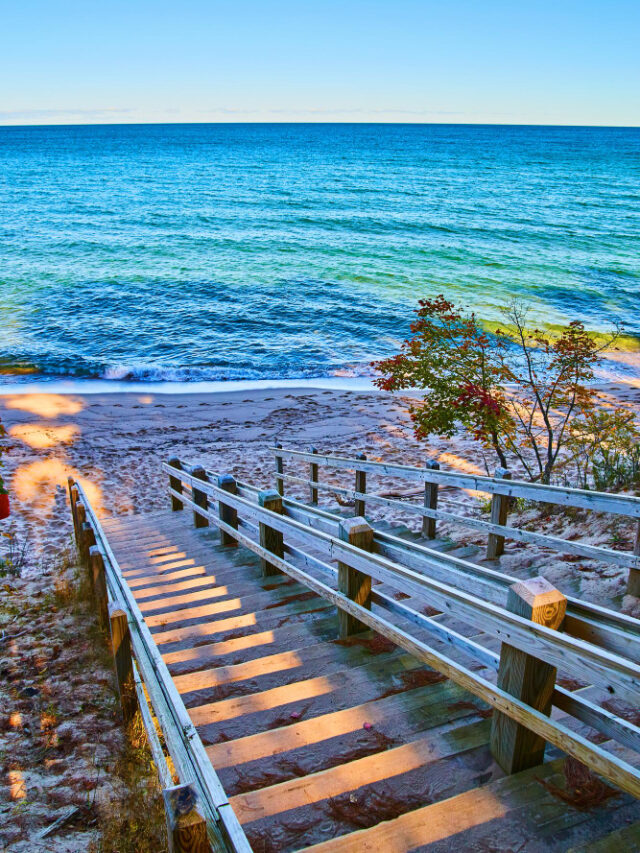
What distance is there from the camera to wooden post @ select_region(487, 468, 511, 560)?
5398 mm

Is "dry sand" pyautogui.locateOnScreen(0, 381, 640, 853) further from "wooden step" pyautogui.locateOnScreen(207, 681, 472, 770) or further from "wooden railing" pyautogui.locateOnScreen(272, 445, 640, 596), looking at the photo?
"wooden step" pyautogui.locateOnScreen(207, 681, 472, 770)

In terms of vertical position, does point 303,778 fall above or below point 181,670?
above

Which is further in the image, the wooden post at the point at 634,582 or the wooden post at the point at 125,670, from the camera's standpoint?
the wooden post at the point at 634,582

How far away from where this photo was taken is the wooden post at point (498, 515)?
5.40 meters

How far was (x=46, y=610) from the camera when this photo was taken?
6566mm

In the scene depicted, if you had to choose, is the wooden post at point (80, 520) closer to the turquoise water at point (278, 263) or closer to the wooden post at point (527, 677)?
the wooden post at point (527, 677)

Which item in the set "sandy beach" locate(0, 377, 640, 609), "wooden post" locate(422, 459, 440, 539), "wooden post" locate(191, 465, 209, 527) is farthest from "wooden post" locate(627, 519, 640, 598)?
"wooden post" locate(191, 465, 209, 527)

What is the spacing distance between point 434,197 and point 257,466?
164ft

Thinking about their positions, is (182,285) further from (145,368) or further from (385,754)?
(385,754)

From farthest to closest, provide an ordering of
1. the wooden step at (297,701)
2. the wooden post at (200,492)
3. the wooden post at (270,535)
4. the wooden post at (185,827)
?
the wooden post at (200,492) → the wooden post at (270,535) → the wooden step at (297,701) → the wooden post at (185,827)

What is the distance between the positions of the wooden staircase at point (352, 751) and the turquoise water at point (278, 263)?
55.8 ft

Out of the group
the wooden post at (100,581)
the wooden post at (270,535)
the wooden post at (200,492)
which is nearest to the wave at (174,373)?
the wooden post at (200,492)

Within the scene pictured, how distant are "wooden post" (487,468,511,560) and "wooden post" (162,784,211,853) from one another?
412 cm

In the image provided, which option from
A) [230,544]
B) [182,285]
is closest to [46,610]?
[230,544]
